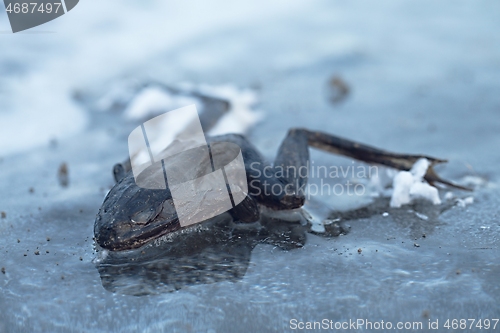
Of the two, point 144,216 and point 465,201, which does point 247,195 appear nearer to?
point 144,216

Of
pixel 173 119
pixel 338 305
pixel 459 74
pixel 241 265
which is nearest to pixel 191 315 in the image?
pixel 241 265

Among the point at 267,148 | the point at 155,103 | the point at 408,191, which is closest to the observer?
the point at 408,191

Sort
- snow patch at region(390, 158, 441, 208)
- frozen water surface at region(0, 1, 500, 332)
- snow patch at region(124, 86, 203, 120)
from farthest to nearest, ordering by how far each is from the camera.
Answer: snow patch at region(124, 86, 203, 120), snow patch at region(390, 158, 441, 208), frozen water surface at region(0, 1, 500, 332)

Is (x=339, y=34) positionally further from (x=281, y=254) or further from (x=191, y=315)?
(x=191, y=315)

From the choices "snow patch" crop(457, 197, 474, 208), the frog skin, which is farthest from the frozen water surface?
the frog skin

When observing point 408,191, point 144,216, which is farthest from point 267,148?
point 144,216

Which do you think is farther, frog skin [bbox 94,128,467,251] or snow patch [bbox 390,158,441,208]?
snow patch [bbox 390,158,441,208]

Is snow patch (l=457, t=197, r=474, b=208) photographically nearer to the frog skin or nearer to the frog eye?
the frog skin
